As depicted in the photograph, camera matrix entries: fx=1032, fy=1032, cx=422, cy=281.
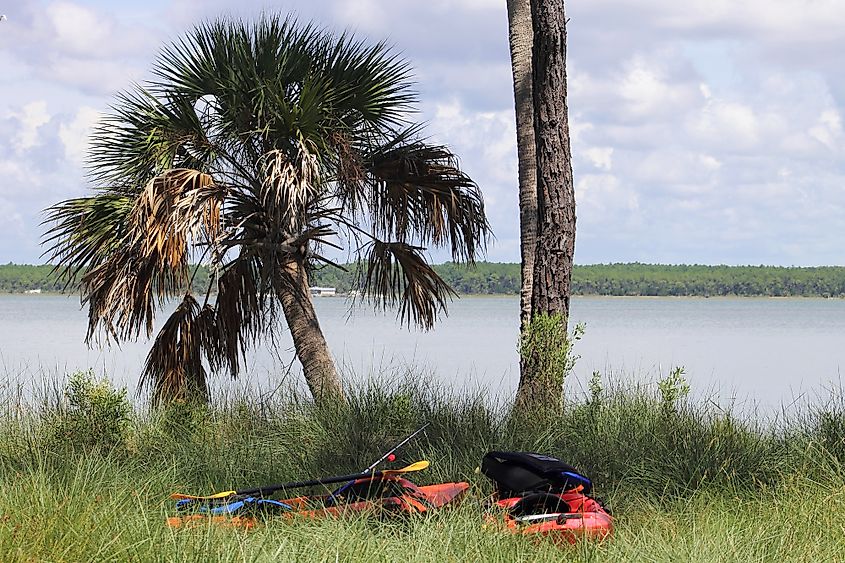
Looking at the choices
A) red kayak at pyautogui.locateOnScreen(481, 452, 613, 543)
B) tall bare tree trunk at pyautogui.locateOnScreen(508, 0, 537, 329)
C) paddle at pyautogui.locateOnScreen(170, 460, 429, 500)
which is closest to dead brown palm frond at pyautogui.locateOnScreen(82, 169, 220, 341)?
tall bare tree trunk at pyautogui.locateOnScreen(508, 0, 537, 329)

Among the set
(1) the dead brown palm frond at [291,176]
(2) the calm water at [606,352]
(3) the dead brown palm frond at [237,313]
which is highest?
(1) the dead brown palm frond at [291,176]

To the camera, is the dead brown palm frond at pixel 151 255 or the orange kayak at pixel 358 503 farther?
the dead brown palm frond at pixel 151 255

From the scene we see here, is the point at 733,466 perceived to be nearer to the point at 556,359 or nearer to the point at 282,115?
the point at 556,359

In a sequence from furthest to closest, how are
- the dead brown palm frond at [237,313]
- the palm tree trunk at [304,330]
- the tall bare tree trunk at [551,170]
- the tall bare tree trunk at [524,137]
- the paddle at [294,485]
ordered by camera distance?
the palm tree trunk at [304,330] < the dead brown palm frond at [237,313] < the tall bare tree trunk at [524,137] < the tall bare tree trunk at [551,170] < the paddle at [294,485]

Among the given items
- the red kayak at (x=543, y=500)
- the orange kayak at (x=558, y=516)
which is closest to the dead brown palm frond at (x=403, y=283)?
the red kayak at (x=543, y=500)

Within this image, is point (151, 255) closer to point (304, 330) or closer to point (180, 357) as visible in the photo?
point (180, 357)

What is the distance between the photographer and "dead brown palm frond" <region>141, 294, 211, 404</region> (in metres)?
8.90

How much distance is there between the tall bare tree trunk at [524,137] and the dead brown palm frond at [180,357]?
9.26ft

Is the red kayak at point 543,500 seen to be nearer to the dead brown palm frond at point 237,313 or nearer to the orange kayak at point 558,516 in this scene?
the orange kayak at point 558,516

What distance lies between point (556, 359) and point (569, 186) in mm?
1502

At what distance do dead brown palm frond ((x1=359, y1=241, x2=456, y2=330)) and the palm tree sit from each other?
0.04ft

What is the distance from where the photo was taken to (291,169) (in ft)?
27.6

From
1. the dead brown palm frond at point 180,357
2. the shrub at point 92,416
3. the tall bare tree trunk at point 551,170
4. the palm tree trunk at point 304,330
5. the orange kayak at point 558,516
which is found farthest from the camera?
the palm tree trunk at point 304,330

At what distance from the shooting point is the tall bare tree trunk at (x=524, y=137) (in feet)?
28.5
